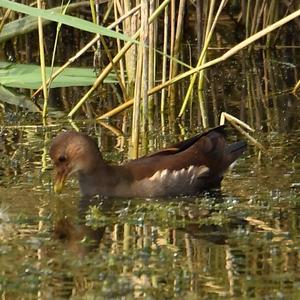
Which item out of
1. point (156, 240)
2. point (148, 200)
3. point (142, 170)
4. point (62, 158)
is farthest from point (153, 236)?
point (62, 158)

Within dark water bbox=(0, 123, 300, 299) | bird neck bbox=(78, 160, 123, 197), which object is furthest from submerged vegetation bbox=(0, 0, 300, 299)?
bird neck bbox=(78, 160, 123, 197)

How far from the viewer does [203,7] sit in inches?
383

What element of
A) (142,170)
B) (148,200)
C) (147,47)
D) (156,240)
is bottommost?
(156,240)

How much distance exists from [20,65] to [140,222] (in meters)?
4.41

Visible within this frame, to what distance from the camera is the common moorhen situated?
6.14 metres

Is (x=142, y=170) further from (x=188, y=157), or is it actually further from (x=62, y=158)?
(x=62, y=158)

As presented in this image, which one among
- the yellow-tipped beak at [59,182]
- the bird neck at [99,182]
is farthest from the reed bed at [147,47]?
the yellow-tipped beak at [59,182]

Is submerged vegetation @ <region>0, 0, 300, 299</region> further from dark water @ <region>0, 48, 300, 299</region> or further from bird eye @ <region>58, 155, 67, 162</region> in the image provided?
bird eye @ <region>58, 155, 67, 162</region>

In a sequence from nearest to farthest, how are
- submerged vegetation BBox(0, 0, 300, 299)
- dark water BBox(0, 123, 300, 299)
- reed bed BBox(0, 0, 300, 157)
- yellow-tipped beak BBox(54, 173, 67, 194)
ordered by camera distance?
dark water BBox(0, 123, 300, 299) → submerged vegetation BBox(0, 0, 300, 299) → yellow-tipped beak BBox(54, 173, 67, 194) → reed bed BBox(0, 0, 300, 157)

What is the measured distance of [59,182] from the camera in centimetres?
612

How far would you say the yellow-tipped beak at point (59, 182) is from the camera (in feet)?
20.0

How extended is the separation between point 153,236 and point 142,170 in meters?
0.98

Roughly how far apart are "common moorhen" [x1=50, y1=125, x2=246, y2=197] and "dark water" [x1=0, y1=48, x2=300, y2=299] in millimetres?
91

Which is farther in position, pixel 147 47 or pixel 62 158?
pixel 147 47
